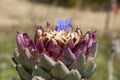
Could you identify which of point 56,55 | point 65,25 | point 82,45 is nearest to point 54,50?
point 56,55

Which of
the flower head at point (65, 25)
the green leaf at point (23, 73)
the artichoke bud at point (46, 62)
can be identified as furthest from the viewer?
the flower head at point (65, 25)

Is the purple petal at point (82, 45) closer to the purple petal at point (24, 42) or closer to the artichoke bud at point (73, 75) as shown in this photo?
the artichoke bud at point (73, 75)

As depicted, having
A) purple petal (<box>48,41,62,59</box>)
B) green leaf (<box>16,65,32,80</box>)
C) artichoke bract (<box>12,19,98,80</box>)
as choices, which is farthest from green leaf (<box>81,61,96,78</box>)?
green leaf (<box>16,65,32,80</box>)

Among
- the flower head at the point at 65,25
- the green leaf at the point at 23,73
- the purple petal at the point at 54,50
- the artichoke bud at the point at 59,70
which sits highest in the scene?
the flower head at the point at 65,25

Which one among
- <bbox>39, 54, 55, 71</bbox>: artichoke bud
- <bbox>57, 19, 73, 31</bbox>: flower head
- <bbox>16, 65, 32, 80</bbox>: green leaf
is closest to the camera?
<bbox>39, 54, 55, 71</bbox>: artichoke bud

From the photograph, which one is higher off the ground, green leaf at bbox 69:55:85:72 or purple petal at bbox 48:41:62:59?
purple petal at bbox 48:41:62:59

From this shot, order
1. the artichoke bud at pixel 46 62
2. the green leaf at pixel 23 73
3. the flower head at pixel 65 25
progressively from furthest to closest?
the flower head at pixel 65 25
the green leaf at pixel 23 73
the artichoke bud at pixel 46 62

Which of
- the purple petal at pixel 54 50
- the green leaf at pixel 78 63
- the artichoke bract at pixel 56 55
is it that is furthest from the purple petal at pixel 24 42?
the green leaf at pixel 78 63

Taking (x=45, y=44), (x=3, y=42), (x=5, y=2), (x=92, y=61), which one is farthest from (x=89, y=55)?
(x=5, y=2)

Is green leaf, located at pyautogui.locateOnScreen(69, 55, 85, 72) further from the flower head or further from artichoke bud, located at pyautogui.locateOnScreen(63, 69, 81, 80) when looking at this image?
the flower head
